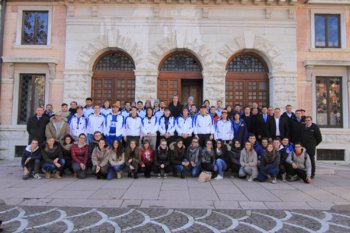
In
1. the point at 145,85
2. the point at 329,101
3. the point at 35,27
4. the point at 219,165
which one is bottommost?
the point at 219,165

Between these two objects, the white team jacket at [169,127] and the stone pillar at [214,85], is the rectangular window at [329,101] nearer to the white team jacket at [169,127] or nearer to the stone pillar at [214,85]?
the stone pillar at [214,85]

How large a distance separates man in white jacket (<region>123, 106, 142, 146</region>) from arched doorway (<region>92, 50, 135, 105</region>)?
3602 millimetres

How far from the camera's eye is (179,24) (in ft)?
42.6

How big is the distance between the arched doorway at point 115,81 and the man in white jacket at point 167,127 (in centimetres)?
376

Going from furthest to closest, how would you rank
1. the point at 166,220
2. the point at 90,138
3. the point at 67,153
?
the point at 90,138 → the point at 67,153 → the point at 166,220

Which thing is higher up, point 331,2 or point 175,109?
point 331,2

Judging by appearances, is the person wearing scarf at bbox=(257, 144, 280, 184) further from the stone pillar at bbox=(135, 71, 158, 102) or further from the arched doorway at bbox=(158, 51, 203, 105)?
the stone pillar at bbox=(135, 71, 158, 102)

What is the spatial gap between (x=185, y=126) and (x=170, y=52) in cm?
463

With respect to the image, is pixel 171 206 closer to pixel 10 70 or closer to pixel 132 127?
pixel 132 127

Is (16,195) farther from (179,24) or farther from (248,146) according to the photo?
(179,24)

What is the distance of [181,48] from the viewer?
42.2 ft

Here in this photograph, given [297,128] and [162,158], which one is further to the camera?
[297,128]

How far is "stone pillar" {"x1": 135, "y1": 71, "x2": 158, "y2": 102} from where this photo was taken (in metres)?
12.8

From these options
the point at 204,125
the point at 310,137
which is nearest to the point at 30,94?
the point at 204,125
